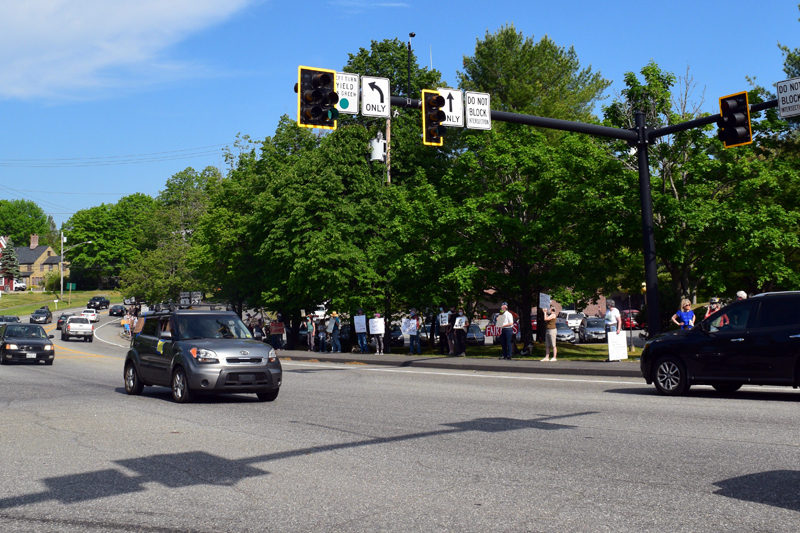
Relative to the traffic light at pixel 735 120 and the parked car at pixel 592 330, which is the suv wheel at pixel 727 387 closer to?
the traffic light at pixel 735 120

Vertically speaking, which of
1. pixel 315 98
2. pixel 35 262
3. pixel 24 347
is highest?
pixel 35 262

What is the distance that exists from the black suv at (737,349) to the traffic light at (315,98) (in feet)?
24.2

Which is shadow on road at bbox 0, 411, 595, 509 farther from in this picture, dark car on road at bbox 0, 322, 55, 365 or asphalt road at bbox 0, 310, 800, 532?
dark car on road at bbox 0, 322, 55, 365

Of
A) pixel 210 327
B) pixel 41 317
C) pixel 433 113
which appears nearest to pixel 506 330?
pixel 433 113

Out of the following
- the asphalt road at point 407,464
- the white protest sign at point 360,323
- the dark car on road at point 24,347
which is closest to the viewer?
the asphalt road at point 407,464

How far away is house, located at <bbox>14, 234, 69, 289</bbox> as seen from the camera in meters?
158

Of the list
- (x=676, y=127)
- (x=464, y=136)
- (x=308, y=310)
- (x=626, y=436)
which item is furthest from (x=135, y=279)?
(x=626, y=436)

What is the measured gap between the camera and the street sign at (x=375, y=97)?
47.1 feet

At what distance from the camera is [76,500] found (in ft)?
20.0

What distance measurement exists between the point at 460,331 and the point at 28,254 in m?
154

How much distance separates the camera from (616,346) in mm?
21797

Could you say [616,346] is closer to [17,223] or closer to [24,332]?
[24,332]

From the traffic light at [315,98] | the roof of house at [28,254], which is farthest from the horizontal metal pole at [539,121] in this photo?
the roof of house at [28,254]

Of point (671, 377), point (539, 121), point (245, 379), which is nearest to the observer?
point (245, 379)
